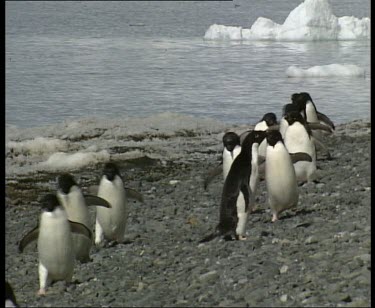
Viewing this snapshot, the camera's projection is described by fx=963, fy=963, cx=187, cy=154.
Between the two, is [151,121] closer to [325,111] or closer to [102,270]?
[325,111]

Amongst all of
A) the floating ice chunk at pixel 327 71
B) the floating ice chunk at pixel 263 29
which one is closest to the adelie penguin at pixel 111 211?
the floating ice chunk at pixel 327 71

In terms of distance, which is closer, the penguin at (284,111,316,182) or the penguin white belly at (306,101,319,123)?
the penguin at (284,111,316,182)

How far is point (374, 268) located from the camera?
5.64 meters

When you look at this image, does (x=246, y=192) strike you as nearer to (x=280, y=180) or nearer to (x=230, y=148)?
(x=280, y=180)

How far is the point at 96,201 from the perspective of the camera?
7.44 m

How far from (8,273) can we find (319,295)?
270cm

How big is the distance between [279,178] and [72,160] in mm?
4597

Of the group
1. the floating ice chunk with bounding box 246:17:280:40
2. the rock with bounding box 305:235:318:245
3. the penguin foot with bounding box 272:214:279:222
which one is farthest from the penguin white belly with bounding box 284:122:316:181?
the floating ice chunk with bounding box 246:17:280:40

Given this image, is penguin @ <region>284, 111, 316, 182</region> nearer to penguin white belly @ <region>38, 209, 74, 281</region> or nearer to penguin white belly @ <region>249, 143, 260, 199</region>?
penguin white belly @ <region>249, 143, 260, 199</region>

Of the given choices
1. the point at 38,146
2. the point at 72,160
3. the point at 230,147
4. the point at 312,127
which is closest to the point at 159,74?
the point at 38,146

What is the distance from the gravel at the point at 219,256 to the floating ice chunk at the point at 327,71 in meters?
13.3

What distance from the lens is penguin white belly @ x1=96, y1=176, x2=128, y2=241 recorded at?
25.2ft

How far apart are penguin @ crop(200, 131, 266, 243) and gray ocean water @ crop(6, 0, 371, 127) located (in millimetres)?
9052

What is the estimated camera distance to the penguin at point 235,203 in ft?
23.6
